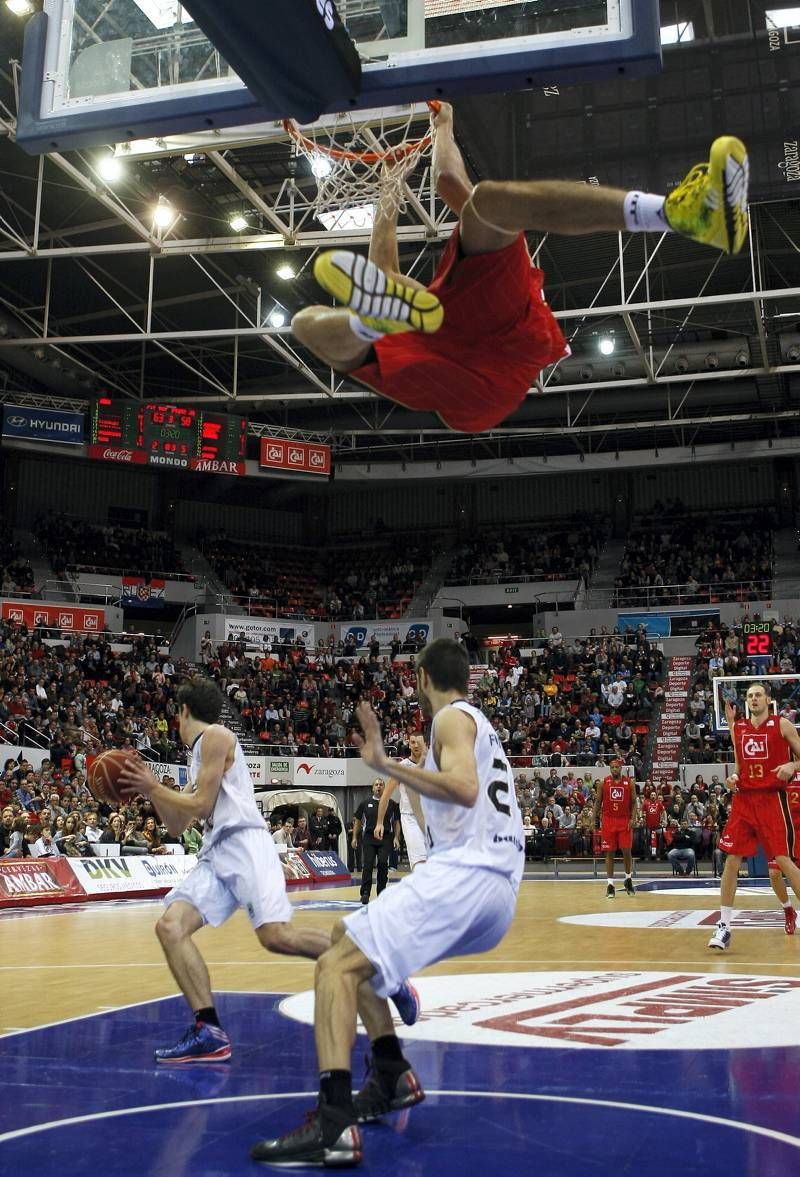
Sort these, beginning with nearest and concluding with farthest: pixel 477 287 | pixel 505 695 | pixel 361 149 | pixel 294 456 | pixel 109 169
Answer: pixel 477 287
pixel 361 149
pixel 109 169
pixel 505 695
pixel 294 456

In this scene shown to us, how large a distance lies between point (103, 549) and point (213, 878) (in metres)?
31.6

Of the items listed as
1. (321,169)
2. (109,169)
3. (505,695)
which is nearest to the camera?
(321,169)

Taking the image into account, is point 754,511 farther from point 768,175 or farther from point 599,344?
point 768,175

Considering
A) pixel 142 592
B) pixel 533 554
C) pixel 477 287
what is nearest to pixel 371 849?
pixel 477 287

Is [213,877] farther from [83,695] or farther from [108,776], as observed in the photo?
[83,695]

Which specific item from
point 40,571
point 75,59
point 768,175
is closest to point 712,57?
point 768,175

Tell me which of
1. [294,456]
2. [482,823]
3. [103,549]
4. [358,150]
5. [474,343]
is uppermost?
[294,456]

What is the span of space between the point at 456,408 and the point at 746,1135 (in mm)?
2998

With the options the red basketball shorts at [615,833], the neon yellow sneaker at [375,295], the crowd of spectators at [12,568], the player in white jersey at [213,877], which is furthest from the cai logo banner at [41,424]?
the neon yellow sneaker at [375,295]

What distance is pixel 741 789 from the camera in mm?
9422

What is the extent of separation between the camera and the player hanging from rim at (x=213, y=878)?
5246mm

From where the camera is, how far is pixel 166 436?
28.8 metres

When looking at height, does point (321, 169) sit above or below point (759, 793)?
above

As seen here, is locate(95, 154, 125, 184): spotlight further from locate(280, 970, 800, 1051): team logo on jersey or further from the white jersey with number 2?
the white jersey with number 2
